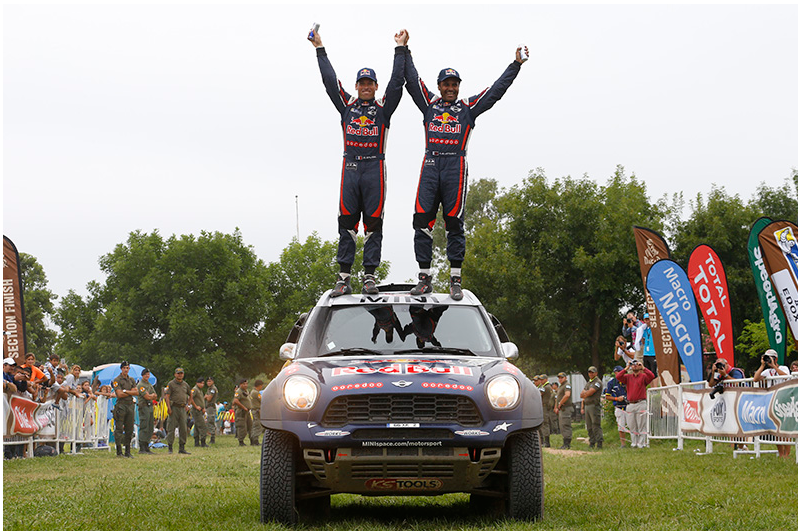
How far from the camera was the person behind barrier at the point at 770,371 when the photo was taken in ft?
46.7

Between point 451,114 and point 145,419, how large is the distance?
14352mm

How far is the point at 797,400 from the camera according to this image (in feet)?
42.8

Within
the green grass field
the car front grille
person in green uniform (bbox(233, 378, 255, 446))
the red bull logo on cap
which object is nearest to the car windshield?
the car front grille

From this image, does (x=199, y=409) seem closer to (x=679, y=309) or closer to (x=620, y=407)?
(x=620, y=407)

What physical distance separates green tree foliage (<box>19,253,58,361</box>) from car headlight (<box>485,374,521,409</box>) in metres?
58.7

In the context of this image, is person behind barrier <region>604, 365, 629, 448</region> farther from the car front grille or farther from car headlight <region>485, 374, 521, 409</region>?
the car front grille

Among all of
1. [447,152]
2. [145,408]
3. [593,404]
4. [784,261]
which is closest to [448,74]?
[447,152]

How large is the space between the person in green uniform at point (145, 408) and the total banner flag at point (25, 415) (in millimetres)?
1928

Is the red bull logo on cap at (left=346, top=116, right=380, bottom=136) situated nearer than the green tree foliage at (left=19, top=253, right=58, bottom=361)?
Yes

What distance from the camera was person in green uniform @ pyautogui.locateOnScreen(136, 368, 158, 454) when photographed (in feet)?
70.1

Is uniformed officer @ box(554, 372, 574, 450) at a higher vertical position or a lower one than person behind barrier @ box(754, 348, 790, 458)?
lower

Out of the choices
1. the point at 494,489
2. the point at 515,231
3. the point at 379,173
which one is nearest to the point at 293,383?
the point at 494,489

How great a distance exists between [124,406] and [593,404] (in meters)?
10.3

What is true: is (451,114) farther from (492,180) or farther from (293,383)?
(492,180)
